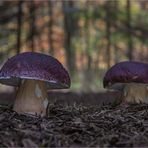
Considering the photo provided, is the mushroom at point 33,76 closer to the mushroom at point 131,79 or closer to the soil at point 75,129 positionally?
the soil at point 75,129

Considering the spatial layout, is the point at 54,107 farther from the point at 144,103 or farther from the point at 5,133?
the point at 5,133

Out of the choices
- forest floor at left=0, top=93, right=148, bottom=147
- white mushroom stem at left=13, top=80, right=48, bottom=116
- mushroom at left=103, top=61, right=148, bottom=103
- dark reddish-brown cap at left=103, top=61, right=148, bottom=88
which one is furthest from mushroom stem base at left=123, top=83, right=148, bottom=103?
white mushroom stem at left=13, top=80, right=48, bottom=116

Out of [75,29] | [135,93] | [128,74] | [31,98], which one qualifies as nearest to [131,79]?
[128,74]

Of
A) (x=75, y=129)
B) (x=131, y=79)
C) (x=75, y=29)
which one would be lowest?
(x=75, y=129)

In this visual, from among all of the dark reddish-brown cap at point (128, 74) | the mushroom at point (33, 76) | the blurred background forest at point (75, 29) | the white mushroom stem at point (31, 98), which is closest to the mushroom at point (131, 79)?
the dark reddish-brown cap at point (128, 74)

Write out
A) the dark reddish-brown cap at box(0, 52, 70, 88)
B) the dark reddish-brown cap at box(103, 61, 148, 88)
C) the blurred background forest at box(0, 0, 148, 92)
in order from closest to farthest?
the dark reddish-brown cap at box(0, 52, 70, 88), the dark reddish-brown cap at box(103, 61, 148, 88), the blurred background forest at box(0, 0, 148, 92)

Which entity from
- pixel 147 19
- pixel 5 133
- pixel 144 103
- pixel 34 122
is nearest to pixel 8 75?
pixel 34 122

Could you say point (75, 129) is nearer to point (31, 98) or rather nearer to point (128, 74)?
point (31, 98)

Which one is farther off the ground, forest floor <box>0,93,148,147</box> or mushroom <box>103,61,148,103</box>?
mushroom <box>103,61,148,103</box>

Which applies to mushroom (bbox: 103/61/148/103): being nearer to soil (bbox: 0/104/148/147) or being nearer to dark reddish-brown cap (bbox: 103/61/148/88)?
dark reddish-brown cap (bbox: 103/61/148/88)
